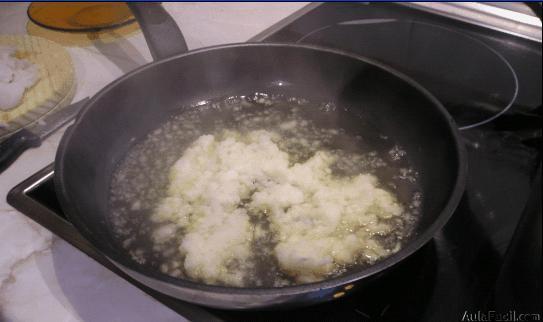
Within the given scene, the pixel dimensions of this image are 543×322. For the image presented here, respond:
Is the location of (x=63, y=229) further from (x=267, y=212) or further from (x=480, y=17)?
(x=480, y=17)

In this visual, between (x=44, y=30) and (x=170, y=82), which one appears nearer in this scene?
(x=170, y=82)

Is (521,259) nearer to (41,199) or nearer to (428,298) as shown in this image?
(428,298)

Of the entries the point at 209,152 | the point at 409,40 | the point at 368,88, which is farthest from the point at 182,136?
the point at 409,40

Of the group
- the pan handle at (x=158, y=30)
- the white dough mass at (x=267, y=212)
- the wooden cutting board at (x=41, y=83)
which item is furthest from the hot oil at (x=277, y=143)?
the wooden cutting board at (x=41, y=83)

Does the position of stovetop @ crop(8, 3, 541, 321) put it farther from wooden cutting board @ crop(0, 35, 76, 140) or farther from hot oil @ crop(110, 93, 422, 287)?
wooden cutting board @ crop(0, 35, 76, 140)

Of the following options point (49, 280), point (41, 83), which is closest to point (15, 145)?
point (41, 83)

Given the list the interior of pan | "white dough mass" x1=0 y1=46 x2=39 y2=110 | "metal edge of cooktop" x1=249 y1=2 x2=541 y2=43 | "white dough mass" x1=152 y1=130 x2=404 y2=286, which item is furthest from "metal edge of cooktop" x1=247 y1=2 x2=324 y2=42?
"white dough mass" x1=0 y1=46 x2=39 y2=110
